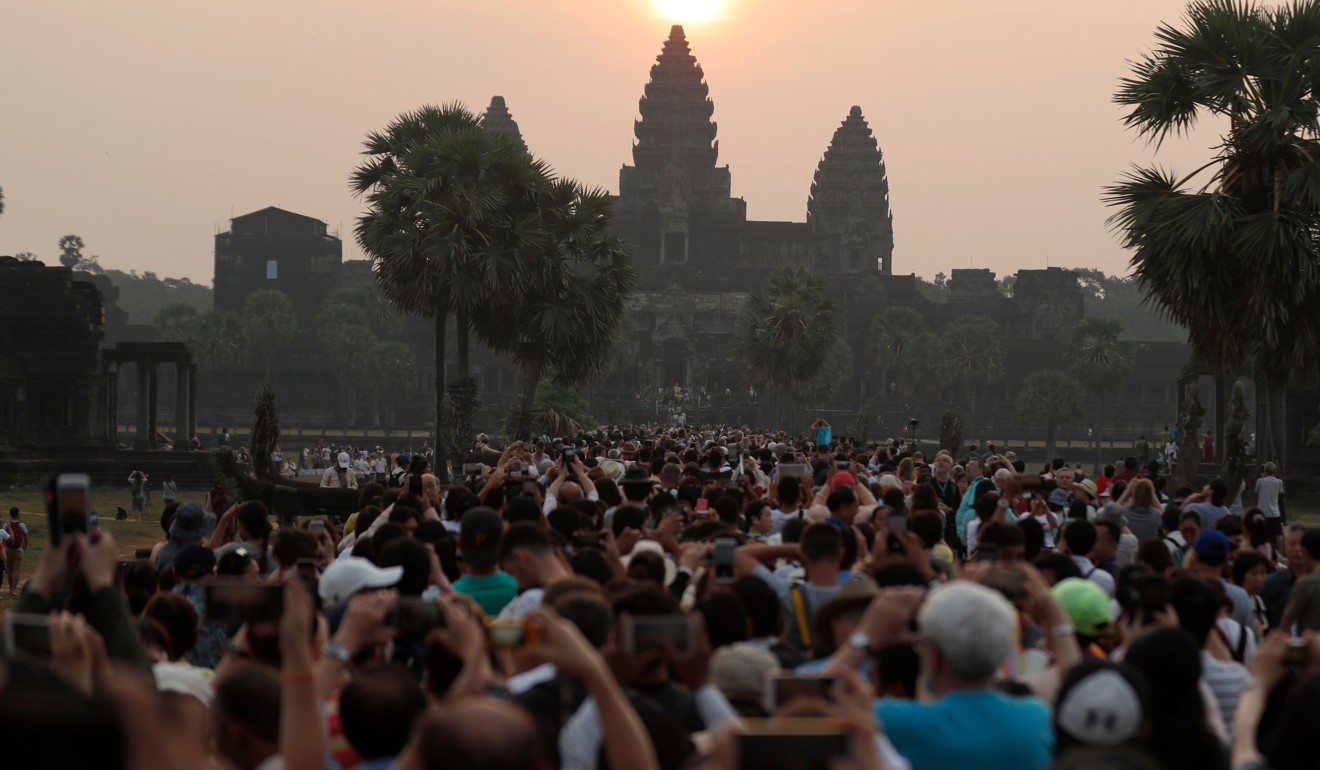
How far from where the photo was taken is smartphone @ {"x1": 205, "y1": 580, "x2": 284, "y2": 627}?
4.74m

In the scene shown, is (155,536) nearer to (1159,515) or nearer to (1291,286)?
(1291,286)

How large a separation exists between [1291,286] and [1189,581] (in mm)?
13926

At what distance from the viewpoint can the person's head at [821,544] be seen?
7262 millimetres

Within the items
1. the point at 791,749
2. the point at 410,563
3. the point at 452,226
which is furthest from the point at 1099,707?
the point at 452,226

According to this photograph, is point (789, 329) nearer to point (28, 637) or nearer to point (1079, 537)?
point (1079, 537)

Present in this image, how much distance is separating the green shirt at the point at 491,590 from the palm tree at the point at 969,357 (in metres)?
85.5

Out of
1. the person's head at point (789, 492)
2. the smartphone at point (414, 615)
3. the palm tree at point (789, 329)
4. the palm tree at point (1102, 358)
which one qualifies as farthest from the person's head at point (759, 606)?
the palm tree at point (1102, 358)

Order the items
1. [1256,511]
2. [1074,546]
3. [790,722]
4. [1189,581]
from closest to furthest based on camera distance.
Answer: [790,722] → [1189,581] → [1074,546] → [1256,511]

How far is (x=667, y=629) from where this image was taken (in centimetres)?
404

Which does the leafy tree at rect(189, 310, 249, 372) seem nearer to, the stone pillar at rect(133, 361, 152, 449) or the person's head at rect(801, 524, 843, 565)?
A: the stone pillar at rect(133, 361, 152, 449)

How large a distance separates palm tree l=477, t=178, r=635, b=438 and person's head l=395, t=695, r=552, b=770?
2909 centimetres

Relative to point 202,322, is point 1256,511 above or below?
below

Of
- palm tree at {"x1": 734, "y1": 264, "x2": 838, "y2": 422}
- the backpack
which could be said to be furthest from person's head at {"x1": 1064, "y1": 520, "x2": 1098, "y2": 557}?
palm tree at {"x1": 734, "y1": 264, "x2": 838, "y2": 422}

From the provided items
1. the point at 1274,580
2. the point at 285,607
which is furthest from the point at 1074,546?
the point at 285,607
